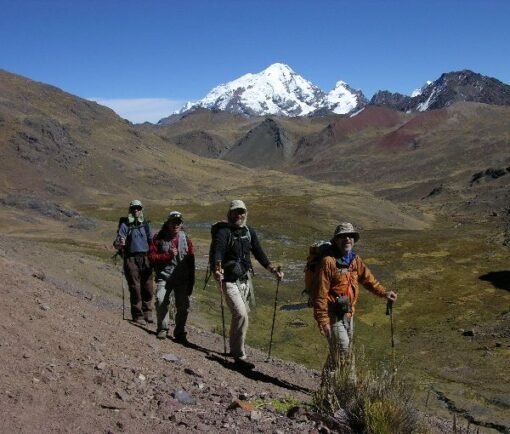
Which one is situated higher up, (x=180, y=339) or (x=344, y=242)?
(x=344, y=242)

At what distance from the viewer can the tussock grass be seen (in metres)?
6.97

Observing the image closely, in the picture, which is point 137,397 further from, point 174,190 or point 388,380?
point 174,190

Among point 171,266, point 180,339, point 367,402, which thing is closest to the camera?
point 367,402

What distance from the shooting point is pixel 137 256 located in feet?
42.9

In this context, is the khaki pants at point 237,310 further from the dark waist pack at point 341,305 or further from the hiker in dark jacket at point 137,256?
the hiker in dark jacket at point 137,256

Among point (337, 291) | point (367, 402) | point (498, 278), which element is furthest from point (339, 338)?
point (498, 278)

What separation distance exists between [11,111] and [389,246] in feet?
256

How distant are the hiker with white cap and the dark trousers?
5.48m

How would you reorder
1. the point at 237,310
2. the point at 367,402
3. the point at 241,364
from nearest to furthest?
the point at 367,402 < the point at 237,310 < the point at 241,364

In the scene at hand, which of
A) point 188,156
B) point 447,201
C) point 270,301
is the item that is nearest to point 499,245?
point 270,301

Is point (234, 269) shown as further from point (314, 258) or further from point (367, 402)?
point (367, 402)

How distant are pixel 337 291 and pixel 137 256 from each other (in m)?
5.65

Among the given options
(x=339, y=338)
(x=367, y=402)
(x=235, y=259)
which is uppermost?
(x=235, y=259)

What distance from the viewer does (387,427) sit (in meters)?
6.91
